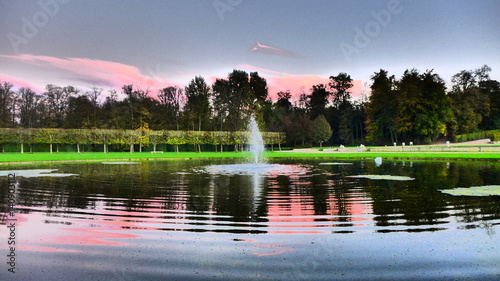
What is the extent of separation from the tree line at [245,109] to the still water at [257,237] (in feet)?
154

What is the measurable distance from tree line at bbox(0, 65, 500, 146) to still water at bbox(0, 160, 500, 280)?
46898 millimetres

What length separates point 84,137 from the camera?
49188 millimetres

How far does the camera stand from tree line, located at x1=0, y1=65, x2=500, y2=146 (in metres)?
56.9

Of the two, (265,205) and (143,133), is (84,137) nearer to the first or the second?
(143,133)

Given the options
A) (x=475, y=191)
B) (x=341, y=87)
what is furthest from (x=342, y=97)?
(x=475, y=191)

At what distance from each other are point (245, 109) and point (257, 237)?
5907 cm

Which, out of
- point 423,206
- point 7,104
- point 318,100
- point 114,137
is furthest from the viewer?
point 318,100

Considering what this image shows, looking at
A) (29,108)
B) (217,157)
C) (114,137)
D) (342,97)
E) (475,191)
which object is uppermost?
(342,97)

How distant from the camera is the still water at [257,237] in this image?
4.12 meters

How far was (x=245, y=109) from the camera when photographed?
211ft

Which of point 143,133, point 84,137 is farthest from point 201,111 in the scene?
point 84,137

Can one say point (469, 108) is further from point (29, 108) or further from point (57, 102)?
point (29, 108)

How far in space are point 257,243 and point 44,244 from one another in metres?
3.09

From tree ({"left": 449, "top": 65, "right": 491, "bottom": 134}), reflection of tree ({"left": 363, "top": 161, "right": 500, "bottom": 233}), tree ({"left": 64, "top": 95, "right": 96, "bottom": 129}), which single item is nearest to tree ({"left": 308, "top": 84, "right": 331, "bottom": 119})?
tree ({"left": 449, "top": 65, "right": 491, "bottom": 134})
